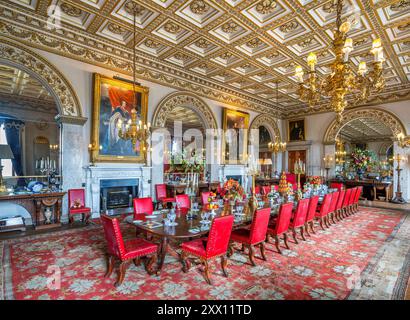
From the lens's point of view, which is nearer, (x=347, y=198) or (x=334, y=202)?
(x=334, y=202)

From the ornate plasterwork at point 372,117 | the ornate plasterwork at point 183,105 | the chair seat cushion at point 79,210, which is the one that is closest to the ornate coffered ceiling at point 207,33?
the ornate plasterwork at point 183,105

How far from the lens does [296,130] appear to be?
11750 millimetres

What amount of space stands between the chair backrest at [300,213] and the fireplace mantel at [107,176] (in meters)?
4.43

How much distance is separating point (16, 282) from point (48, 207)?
2.82 metres

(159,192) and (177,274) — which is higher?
(159,192)

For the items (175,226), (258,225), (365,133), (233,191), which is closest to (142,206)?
(175,226)

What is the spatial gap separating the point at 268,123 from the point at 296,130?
1588 mm

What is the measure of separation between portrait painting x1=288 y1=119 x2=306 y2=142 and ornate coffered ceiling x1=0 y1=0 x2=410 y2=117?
4.14m

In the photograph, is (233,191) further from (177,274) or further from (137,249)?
(137,249)

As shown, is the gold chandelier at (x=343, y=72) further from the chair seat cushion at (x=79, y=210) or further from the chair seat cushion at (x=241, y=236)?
the chair seat cushion at (x=79, y=210)

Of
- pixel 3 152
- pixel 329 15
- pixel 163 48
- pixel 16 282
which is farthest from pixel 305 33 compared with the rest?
pixel 3 152

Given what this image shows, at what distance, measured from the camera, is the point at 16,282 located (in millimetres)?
2674

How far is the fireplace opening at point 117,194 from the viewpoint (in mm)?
6043
